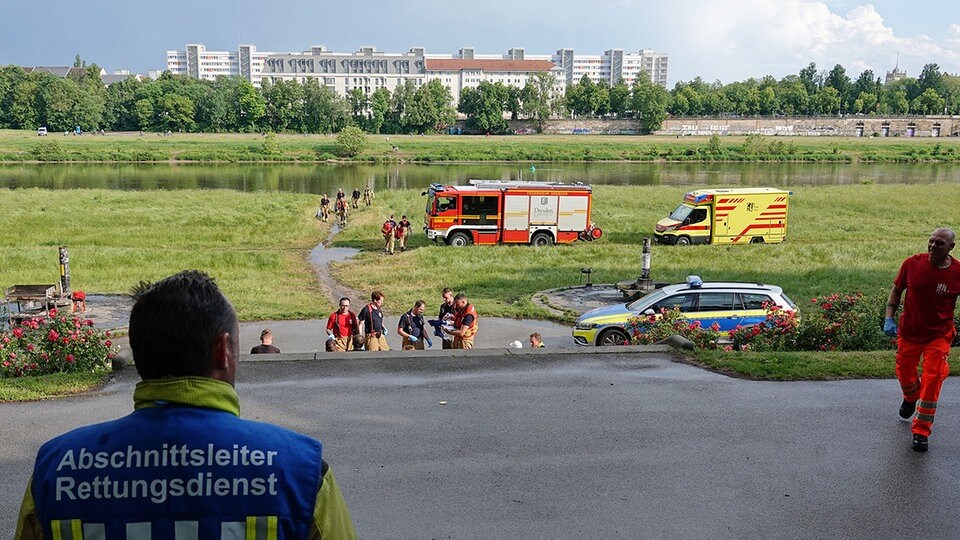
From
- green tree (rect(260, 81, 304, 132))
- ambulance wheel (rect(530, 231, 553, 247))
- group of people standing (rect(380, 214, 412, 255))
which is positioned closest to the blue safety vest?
group of people standing (rect(380, 214, 412, 255))

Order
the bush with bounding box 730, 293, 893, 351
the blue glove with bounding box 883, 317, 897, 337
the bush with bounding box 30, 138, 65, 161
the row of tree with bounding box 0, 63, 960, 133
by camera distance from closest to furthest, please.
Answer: the blue glove with bounding box 883, 317, 897, 337, the bush with bounding box 730, 293, 893, 351, the bush with bounding box 30, 138, 65, 161, the row of tree with bounding box 0, 63, 960, 133

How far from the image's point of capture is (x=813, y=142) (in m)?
134

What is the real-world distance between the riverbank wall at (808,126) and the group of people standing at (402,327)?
148 m

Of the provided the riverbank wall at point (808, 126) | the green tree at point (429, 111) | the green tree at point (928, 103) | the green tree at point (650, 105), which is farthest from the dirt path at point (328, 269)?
the green tree at point (928, 103)

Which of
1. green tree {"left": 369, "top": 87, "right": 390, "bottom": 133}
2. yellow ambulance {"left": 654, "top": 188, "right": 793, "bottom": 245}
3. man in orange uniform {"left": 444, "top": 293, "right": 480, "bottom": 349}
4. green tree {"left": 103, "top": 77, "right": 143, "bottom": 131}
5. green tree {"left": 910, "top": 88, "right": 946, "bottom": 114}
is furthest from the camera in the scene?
green tree {"left": 910, "top": 88, "right": 946, "bottom": 114}

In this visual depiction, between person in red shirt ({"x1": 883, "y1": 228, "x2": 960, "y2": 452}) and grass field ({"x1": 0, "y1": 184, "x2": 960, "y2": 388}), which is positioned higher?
person in red shirt ({"x1": 883, "y1": 228, "x2": 960, "y2": 452})

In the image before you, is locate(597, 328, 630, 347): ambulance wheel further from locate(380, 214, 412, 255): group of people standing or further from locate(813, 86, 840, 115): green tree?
locate(813, 86, 840, 115): green tree

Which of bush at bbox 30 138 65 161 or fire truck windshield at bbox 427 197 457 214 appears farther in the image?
bush at bbox 30 138 65 161

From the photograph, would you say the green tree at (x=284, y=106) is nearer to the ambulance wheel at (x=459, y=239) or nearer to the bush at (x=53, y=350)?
the ambulance wheel at (x=459, y=239)

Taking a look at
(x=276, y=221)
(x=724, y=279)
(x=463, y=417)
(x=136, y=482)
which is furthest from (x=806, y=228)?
(x=136, y=482)

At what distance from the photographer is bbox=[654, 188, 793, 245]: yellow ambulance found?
33062 millimetres

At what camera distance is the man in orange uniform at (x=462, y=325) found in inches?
558

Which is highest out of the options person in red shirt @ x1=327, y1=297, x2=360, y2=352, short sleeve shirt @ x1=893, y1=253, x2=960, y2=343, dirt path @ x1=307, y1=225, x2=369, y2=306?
short sleeve shirt @ x1=893, y1=253, x2=960, y2=343

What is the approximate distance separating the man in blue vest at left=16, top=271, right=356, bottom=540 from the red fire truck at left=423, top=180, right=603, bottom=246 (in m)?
30.1
